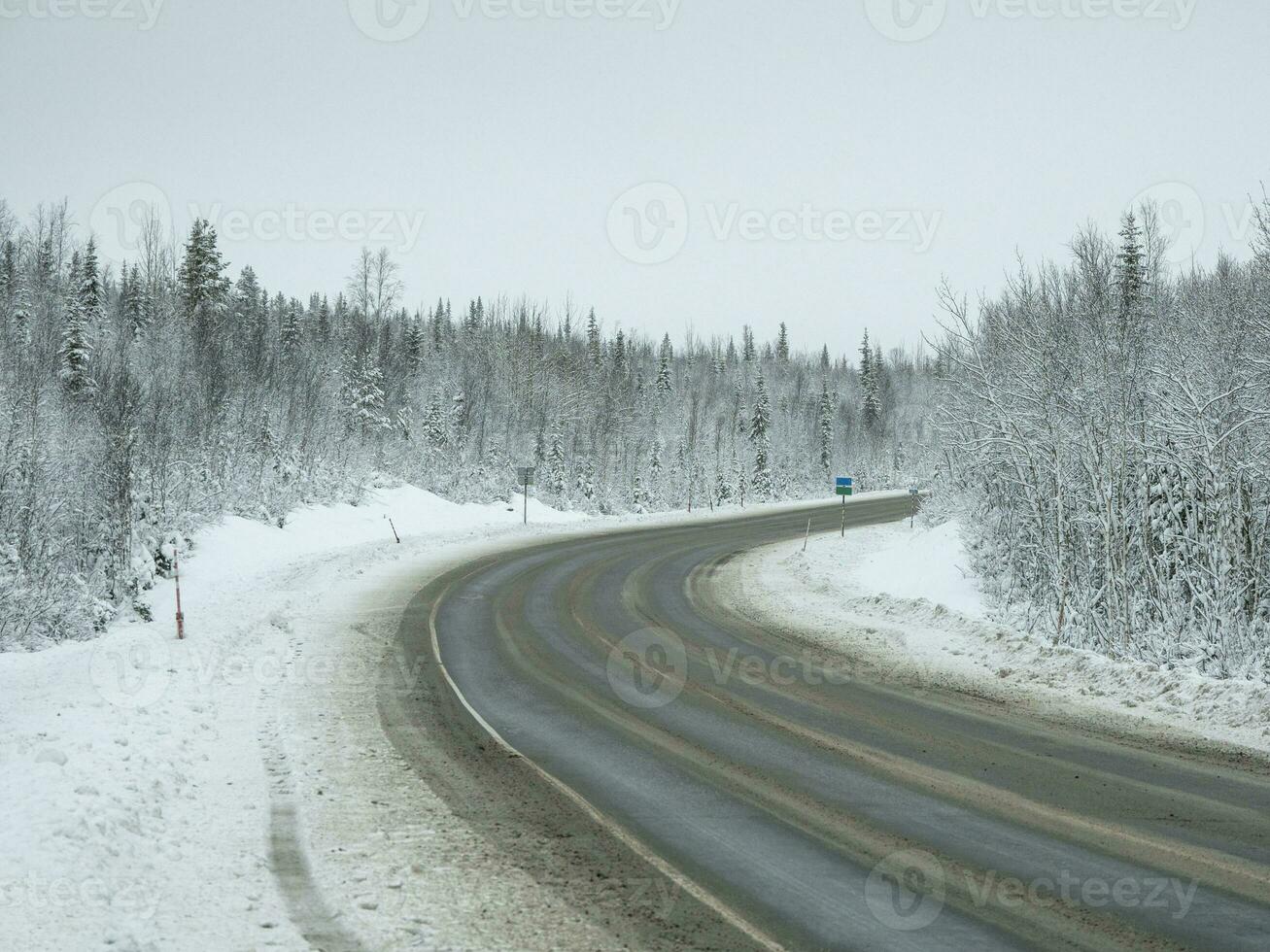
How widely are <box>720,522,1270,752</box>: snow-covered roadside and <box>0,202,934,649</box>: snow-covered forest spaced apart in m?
13.9

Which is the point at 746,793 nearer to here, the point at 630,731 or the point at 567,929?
the point at 630,731

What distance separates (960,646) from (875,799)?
6834 millimetres

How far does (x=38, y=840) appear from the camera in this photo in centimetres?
533

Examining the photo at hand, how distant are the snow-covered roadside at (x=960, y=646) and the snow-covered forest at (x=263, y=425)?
13.9 meters

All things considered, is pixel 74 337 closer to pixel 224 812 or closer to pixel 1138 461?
pixel 224 812

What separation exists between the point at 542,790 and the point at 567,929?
228 centimetres

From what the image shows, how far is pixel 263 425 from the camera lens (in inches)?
1213

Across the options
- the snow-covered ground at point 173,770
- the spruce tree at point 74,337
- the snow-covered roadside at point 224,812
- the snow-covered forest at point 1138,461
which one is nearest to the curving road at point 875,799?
the snow-covered roadside at point 224,812

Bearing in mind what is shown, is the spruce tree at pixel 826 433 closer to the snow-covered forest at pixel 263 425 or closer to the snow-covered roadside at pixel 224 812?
the snow-covered forest at pixel 263 425

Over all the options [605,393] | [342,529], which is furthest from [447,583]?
[605,393]

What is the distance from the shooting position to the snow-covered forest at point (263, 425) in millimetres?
17578

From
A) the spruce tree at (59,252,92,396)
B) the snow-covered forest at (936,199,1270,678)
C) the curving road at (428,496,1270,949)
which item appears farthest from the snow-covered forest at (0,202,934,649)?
the snow-covered forest at (936,199,1270,678)

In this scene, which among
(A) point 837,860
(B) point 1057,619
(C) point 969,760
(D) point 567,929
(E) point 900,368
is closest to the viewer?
(D) point 567,929

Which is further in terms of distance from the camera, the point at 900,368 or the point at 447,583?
the point at 900,368
